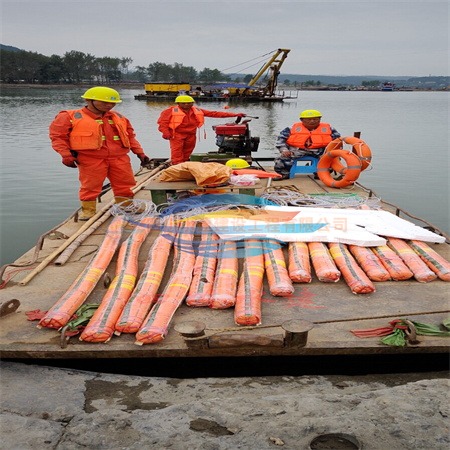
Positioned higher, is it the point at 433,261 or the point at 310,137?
the point at 310,137

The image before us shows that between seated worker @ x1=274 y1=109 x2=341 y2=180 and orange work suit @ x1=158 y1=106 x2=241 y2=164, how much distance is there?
1.63 meters

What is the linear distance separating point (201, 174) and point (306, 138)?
290 cm

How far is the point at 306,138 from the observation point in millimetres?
7684

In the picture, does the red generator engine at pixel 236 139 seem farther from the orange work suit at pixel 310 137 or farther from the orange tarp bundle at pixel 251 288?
the orange tarp bundle at pixel 251 288

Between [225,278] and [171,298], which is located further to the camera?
[225,278]

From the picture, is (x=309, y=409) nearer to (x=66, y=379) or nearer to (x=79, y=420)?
(x=79, y=420)

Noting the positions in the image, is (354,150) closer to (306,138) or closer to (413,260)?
(306,138)

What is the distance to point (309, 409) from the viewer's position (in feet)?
7.91

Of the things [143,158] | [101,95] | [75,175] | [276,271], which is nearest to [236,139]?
[143,158]

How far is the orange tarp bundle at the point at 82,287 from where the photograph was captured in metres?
3.14

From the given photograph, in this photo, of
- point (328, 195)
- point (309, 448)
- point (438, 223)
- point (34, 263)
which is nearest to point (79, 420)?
point (309, 448)

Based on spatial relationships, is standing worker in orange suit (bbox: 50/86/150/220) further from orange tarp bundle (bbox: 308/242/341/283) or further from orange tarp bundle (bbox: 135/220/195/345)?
orange tarp bundle (bbox: 308/242/341/283)

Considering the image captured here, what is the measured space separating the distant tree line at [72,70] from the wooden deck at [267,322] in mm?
92182

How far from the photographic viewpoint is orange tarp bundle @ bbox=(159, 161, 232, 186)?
5590mm
